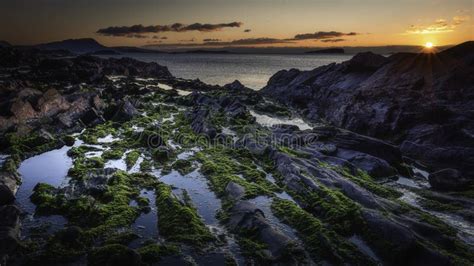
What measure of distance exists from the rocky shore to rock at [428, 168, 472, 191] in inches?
3.3

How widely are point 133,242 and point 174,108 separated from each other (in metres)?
42.7

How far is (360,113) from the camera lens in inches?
1722

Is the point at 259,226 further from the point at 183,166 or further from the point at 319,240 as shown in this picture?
the point at 183,166

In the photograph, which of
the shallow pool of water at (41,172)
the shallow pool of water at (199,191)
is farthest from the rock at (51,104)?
the shallow pool of water at (199,191)

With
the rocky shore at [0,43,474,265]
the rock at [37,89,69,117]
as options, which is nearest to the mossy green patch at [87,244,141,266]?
the rocky shore at [0,43,474,265]

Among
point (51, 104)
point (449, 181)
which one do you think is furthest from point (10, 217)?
point (51, 104)

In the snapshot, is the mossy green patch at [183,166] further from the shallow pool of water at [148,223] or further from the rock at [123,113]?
the rock at [123,113]

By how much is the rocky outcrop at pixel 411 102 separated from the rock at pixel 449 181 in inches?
92.8

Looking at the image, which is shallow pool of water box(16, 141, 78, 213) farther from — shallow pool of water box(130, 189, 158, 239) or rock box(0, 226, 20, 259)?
shallow pool of water box(130, 189, 158, 239)

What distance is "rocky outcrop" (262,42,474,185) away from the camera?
31531mm

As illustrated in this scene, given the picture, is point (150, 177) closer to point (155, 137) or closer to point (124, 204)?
point (124, 204)

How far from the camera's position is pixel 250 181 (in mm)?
25859

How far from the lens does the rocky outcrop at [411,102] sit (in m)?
31.5

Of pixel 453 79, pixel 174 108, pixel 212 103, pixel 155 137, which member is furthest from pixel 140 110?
pixel 453 79
